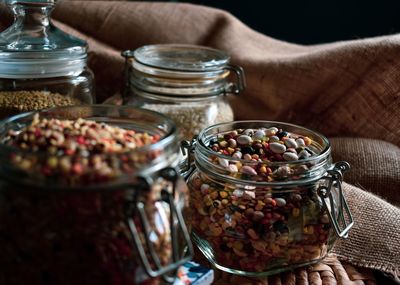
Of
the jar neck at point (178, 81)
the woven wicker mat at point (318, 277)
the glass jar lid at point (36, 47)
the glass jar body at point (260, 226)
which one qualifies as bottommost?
the woven wicker mat at point (318, 277)

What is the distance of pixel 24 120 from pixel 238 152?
0.86ft

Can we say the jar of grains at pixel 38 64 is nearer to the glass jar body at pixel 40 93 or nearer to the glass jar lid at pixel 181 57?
the glass jar body at pixel 40 93

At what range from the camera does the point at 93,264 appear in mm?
533

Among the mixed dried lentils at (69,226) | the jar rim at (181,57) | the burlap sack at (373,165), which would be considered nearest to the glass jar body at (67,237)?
the mixed dried lentils at (69,226)

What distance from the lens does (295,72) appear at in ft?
3.55

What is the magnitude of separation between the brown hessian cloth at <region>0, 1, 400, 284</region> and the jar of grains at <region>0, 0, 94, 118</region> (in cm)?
20

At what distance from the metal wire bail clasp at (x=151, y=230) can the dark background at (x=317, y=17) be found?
1103mm

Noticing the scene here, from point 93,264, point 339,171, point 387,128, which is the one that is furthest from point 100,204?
point 387,128

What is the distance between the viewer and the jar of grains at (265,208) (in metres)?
0.67

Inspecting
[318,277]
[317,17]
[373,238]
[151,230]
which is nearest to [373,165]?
[373,238]

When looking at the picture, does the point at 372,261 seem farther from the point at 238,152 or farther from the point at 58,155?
the point at 58,155

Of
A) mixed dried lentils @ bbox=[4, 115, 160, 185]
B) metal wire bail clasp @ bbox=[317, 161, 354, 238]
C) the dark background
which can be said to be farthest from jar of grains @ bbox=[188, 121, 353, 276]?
the dark background

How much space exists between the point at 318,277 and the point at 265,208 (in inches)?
4.8

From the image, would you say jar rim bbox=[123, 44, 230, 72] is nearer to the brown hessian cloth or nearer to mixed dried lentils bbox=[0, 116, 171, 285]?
the brown hessian cloth
